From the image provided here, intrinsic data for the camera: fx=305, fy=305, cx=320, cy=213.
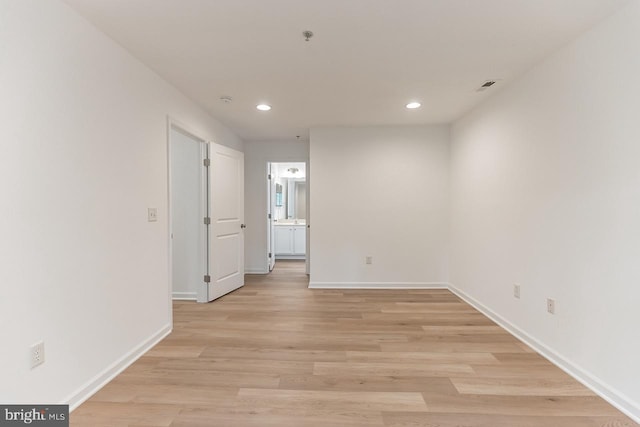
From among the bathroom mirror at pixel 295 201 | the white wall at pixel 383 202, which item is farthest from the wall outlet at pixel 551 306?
the bathroom mirror at pixel 295 201

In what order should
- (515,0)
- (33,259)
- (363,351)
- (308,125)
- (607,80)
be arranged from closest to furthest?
1. (33,259)
2. (515,0)
3. (607,80)
4. (363,351)
5. (308,125)

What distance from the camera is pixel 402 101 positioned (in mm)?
3387

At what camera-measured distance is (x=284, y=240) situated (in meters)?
7.36

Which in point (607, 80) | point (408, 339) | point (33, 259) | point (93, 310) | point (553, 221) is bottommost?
point (408, 339)

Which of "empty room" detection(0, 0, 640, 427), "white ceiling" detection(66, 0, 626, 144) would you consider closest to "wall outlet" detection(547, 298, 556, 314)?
"empty room" detection(0, 0, 640, 427)

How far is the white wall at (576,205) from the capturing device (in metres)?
1.76

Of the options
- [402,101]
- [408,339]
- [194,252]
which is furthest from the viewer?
[194,252]

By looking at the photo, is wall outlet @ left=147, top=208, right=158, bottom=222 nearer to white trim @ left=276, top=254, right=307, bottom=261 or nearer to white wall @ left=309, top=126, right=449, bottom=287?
white wall @ left=309, top=126, right=449, bottom=287

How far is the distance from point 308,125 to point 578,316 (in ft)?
11.8

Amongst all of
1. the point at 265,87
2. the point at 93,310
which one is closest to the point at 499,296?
the point at 265,87

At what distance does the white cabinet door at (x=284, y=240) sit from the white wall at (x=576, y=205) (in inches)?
188

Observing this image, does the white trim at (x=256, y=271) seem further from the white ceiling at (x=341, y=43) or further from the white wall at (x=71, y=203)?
the white ceiling at (x=341, y=43)

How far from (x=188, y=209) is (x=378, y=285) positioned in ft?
9.33

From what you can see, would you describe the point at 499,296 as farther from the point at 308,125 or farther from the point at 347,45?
the point at 308,125
